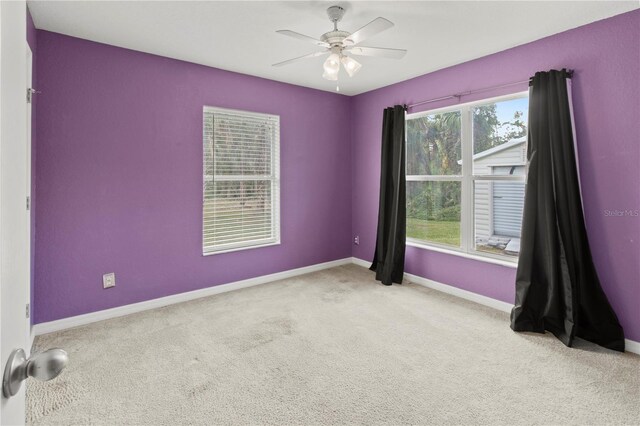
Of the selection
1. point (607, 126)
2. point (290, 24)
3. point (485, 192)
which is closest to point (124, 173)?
point (290, 24)

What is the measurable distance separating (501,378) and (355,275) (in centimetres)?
244

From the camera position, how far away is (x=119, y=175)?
3.25m

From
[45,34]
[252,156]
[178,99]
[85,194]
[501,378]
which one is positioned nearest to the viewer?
[501,378]

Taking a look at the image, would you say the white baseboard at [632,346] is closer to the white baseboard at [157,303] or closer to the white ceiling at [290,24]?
the white ceiling at [290,24]

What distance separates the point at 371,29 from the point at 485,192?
223 centimetres

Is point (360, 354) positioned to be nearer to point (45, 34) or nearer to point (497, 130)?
point (497, 130)

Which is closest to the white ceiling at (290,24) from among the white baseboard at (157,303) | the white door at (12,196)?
the white door at (12,196)

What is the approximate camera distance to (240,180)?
4109 mm

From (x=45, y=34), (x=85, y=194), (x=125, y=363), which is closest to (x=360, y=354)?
(x=125, y=363)

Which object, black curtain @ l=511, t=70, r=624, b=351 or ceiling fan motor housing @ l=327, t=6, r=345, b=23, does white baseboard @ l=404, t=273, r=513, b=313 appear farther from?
ceiling fan motor housing @ l=327, t=6, r=345, b=23

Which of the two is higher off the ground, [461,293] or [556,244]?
[556,244]

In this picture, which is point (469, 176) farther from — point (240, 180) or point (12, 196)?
point (12, 196)

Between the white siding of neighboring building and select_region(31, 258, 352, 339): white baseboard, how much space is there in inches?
82.3

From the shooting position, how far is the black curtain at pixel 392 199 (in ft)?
13.9
